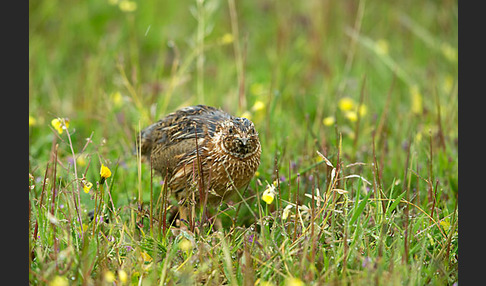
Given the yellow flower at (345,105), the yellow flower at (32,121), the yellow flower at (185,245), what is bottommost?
the yellow flower at (345,105)

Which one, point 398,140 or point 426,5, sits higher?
point 426,5

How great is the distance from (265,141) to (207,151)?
3.96 ft

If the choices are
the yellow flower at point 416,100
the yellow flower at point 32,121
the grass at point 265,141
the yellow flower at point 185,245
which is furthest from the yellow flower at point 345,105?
the yellow flower at point 185,245

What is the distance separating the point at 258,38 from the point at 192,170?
4.65m

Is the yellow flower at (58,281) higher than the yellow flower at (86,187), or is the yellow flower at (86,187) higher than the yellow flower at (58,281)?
the yellow flower at (86,187)

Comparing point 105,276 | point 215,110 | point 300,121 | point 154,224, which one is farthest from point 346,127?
point 105,276

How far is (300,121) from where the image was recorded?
6859 millimetres

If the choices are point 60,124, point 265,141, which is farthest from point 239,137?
point 265,141

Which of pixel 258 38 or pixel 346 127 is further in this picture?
pixel 258 38

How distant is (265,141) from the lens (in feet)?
18.8

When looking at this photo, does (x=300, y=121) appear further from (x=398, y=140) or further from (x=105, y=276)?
(x=105, y=276)

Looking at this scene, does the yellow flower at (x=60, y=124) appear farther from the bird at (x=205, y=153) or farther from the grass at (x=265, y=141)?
the bird at (x=205, y=153)

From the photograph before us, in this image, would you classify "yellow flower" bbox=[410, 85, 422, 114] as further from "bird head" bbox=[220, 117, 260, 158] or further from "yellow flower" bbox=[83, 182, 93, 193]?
"yellow flower" bbox=[83, 182, 93, 193]

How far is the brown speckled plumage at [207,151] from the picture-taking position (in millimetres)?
4500
